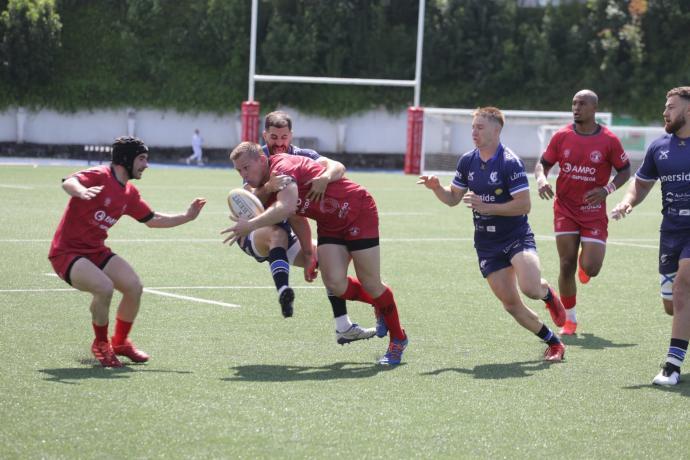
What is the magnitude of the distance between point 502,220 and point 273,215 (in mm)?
1963

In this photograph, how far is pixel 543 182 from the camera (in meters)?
9.56

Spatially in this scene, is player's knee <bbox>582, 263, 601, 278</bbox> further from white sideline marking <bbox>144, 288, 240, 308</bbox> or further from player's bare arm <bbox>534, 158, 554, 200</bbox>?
white sideline marking <bbox>144, 288, 240, 308</bbox>

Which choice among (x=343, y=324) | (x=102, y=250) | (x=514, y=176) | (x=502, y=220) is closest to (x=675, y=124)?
(x=514, y=176)

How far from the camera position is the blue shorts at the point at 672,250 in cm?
765

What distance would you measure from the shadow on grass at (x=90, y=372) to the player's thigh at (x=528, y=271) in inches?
105

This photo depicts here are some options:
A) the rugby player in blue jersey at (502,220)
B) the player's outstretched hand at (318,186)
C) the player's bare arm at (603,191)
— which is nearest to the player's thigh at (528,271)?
the rugby player in blue jersey at (502,220)

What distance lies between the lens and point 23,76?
46.0 m

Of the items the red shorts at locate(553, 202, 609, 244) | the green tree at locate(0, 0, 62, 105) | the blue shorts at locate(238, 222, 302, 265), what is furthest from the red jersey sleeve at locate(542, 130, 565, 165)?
the green tree at locate(0, 0, 62, 105)

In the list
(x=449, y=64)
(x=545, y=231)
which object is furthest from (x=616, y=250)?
(x=449, y=64)

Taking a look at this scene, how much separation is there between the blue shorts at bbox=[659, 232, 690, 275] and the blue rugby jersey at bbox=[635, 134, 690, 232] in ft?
0.17

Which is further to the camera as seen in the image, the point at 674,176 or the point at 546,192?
the point at 546,192

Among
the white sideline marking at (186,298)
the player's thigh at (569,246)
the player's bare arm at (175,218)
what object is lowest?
the white sideline marking at (186,298)

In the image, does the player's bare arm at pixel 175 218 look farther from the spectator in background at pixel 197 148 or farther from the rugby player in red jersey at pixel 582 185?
the spectator in background at pixel 197 148

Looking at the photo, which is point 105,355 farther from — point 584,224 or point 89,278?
point 584,224
